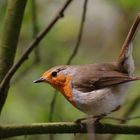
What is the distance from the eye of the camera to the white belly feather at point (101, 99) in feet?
12.2

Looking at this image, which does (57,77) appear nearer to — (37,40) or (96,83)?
(96,83)

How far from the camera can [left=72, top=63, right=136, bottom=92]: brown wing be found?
383 centimetres

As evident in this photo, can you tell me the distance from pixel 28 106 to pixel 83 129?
1.93 meters

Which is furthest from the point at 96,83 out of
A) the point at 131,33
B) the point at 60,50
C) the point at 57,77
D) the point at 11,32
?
the point at 60,50

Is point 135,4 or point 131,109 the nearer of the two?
point 131,109

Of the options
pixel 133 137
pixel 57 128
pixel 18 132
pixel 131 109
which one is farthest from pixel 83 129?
pixel 133 137

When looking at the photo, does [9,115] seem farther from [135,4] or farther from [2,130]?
[2,130]

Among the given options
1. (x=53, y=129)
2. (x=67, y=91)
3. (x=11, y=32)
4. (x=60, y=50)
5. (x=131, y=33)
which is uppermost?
(x=11, y=32)

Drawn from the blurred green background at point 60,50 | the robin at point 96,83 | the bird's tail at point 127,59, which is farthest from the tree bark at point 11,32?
the bird's tail at point 127,59

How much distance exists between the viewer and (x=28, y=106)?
5.07m

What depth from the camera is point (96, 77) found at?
396cm

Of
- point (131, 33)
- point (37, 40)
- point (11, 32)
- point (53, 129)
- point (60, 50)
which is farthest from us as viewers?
point (60, 50)

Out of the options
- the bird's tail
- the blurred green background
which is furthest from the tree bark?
the bird's tail

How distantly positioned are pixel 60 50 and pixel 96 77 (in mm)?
1309
